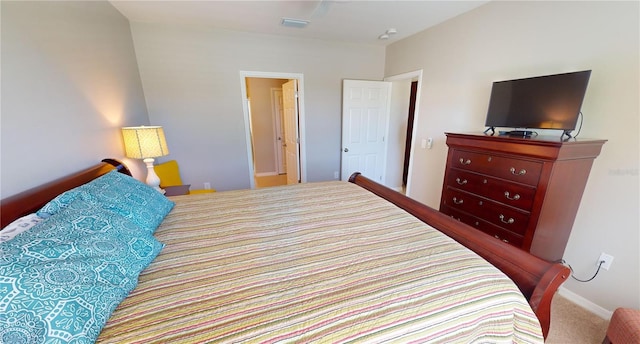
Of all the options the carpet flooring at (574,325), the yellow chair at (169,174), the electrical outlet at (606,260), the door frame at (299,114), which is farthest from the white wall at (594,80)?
the yellow chair at (169,174)

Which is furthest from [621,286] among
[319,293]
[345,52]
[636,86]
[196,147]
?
[196,147]

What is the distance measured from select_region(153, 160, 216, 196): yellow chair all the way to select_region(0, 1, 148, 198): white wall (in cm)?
67

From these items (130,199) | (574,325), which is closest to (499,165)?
(574,325)

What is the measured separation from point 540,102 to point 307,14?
7.43 ft

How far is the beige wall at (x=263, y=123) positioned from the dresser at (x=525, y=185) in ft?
13.6

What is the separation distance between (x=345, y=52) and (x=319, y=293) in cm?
352

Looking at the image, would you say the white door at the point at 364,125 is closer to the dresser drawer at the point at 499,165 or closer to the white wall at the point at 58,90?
the dresser drawer at the point at 499,165

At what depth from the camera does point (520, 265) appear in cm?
100

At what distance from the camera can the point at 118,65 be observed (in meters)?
2.26

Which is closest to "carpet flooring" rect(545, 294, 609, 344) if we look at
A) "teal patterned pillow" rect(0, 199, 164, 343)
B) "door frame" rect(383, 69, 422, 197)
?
"door frame" rect(383, 69, 422, 197)

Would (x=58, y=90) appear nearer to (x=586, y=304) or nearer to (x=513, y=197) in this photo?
(x=513, y=197)

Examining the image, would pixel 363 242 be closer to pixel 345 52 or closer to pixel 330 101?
pixel 330 101

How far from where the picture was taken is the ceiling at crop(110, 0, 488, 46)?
2.21 m

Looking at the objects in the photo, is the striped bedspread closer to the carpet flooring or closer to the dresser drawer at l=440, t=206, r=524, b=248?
the dresser drawer at l=440, t=206, r=524, b=248
